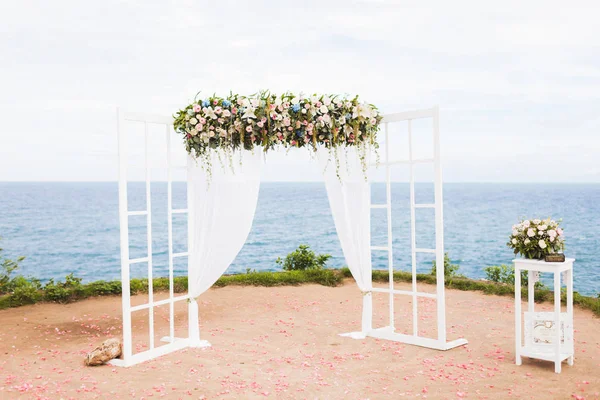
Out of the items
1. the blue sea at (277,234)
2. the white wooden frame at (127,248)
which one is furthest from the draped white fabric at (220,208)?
the blue sea at (277,234)

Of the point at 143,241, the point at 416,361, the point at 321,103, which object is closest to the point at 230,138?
the point at 321,103

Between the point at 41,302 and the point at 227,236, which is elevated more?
the point at 227,236

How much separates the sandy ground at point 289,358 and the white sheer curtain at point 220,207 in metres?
0.95

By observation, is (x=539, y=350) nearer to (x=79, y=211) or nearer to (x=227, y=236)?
(x=227, y=236)

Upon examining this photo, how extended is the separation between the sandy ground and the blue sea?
41.3 feet

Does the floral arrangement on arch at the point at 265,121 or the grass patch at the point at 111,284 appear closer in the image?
the floral arrangement on arch at the point at 265,121

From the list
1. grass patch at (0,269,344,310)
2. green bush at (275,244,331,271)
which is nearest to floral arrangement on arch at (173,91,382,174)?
grass patch at (0,269,344,310)

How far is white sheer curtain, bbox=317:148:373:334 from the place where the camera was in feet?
19.8

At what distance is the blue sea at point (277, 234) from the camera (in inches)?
1035

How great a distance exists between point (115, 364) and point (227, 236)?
1591mm

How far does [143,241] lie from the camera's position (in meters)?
32.8

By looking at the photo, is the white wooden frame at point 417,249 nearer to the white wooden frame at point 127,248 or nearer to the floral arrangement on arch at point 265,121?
the floral arrangement on arch at point 265,121

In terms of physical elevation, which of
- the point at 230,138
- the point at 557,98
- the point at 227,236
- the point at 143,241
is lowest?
→ the point at 143,241

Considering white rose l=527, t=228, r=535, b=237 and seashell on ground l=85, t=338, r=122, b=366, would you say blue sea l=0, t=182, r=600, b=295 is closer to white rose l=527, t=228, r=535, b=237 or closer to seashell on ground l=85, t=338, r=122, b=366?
seashell on ground l=85, t=338, r=122, b=366
